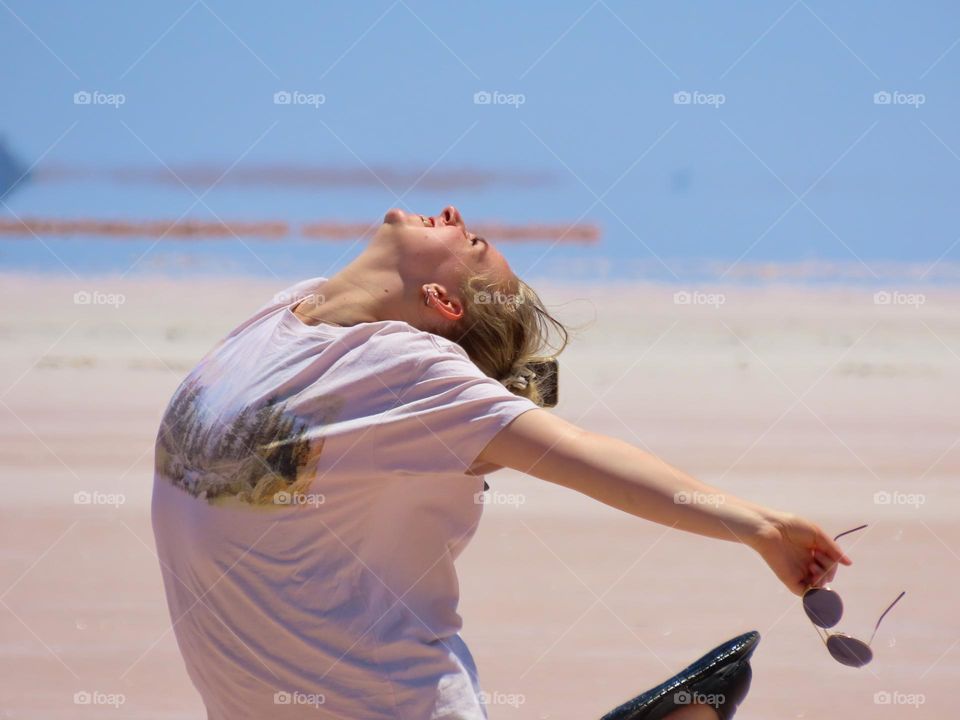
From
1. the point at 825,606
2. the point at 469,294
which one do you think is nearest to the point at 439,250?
the point at 469,294

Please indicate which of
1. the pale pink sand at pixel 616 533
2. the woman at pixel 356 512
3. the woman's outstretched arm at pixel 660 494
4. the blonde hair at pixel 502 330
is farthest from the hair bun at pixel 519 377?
the pale pink sand at pixel 616 533

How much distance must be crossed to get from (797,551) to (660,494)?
0.21 m

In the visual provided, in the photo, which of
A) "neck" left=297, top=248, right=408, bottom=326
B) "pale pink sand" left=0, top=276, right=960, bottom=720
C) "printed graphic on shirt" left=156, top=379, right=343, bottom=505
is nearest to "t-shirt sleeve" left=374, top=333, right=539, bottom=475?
"printed graphic on shirt" left=156, top=379, right=343, bottom=505

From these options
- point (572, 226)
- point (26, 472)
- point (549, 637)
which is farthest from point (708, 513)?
point (572, 226)

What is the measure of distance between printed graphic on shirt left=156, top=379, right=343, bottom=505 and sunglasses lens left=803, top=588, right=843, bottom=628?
2.43ft

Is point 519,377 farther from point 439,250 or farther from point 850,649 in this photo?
point 850,649

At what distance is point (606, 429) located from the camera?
7.45 metres

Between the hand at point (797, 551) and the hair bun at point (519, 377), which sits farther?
the hair bun at point (519, 377)

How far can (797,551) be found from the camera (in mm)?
1647

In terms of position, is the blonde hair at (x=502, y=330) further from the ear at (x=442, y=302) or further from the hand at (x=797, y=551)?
the hand at (x=797, y=551)

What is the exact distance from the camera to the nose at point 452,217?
226cm

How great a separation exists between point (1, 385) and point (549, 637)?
18.8 ft

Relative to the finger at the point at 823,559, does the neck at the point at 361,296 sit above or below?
above

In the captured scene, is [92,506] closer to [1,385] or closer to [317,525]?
[1,385]
